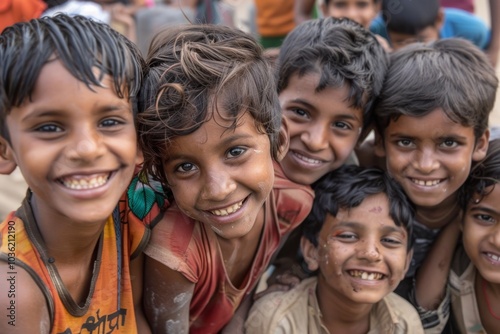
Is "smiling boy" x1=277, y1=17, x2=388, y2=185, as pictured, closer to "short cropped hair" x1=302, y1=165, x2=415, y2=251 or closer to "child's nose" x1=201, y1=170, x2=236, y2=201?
"short cropped hair" x1=302, y1=165, x2=415, y2=251

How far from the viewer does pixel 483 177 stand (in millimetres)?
2537

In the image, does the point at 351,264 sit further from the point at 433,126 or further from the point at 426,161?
the point at 433,126

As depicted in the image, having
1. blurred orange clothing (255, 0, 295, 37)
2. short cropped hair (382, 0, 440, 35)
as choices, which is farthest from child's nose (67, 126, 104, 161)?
blurred orange clothing (255, 0, 295, 37)

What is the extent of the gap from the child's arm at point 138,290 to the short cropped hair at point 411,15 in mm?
2500

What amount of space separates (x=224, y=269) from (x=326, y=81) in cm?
85

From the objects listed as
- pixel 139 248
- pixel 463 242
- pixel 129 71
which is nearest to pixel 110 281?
pixel 139 248

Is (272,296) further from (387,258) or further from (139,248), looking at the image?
(139,248)

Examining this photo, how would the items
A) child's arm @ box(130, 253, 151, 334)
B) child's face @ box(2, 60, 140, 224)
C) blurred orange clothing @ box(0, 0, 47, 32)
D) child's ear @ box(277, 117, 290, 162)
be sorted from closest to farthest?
child's face @ box(2, 60, 140, 224) → child's arm @ box(130, 253, 151, 334) → child's ear @ box(277, 117, 290, 162) → blurred orange clothing @ box(0, 0, 47, 32)

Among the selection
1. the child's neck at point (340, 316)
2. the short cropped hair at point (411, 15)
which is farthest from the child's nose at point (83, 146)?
the short cropped hair at point (411, 15)

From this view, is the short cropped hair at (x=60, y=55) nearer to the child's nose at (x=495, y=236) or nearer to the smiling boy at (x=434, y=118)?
the smiling boy at (x=434, y=118)

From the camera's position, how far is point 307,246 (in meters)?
2.62

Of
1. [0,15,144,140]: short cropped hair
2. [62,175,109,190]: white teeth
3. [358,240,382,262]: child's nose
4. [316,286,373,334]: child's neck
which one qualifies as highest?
[0,15,144,140]: short cropped hair

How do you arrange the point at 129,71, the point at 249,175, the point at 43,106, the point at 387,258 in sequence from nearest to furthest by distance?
the point at 43,106 < the point at 129,71 < the point at 249,175 < the point at 387,258

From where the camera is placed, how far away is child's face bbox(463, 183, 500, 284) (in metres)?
2.47
